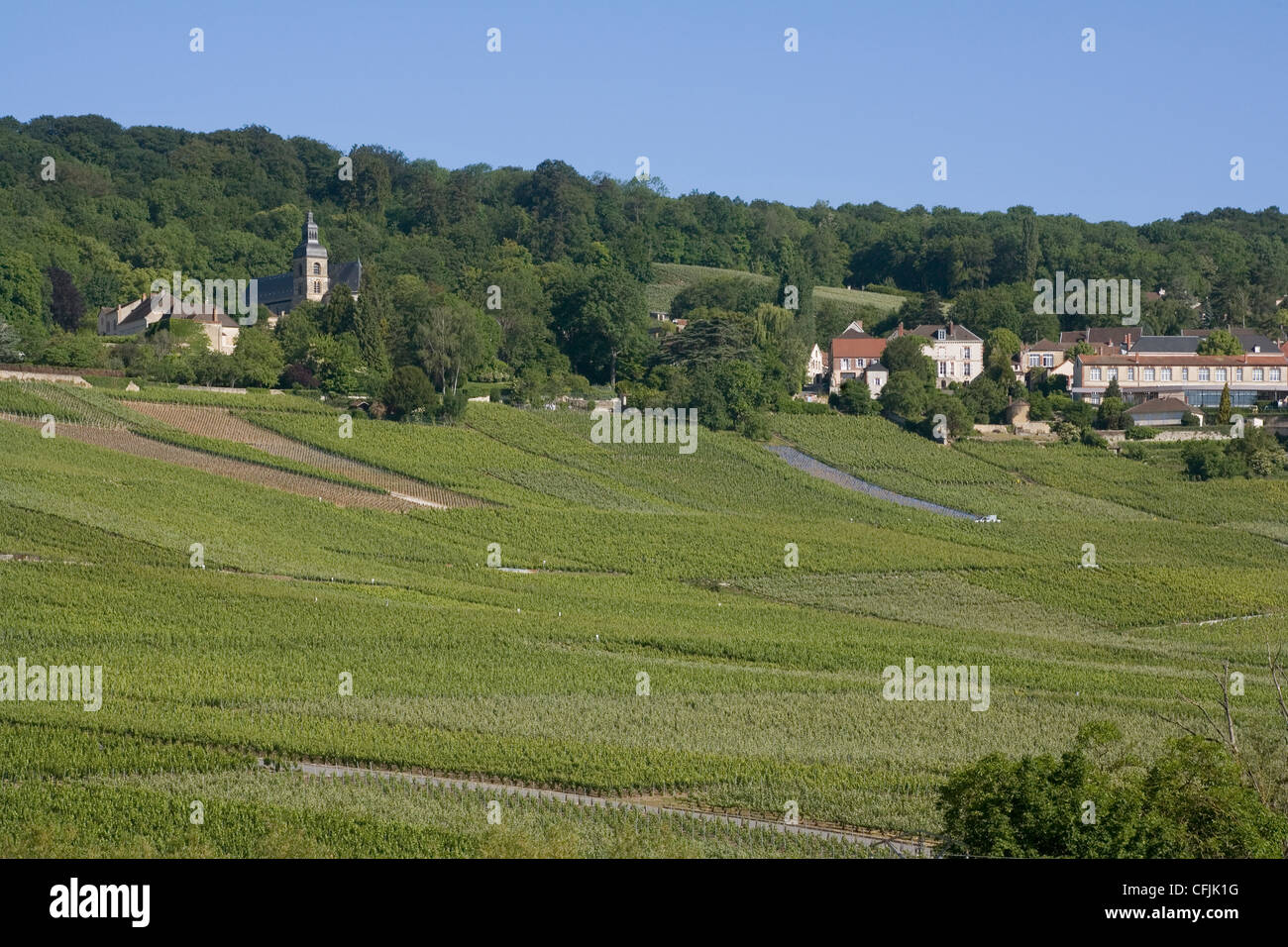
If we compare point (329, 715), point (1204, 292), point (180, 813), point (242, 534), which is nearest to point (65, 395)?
point (242, 534)

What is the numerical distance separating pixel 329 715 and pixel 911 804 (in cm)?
1220

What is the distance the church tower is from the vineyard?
123 ft

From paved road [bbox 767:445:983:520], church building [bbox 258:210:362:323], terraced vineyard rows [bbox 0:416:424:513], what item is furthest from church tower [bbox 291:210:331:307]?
paved road [bbox 767:445:983:520]

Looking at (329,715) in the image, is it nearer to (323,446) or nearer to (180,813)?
(180,813)

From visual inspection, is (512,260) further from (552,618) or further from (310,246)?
(552,618)

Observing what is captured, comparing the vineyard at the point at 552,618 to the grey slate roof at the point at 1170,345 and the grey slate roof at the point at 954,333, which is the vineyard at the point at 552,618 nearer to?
the grey slate roof at the point at 1170,345

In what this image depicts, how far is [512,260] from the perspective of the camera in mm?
124125

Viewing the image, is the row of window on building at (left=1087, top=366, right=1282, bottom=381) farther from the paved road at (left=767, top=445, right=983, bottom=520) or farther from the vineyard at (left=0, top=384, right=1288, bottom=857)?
the paved road at (left=767, top=445, right=983, bottom=520)

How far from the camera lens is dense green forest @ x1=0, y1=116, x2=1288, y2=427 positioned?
9056cm

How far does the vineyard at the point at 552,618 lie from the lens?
24906mm

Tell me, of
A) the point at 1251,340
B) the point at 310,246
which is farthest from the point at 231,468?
the point at 1251,340

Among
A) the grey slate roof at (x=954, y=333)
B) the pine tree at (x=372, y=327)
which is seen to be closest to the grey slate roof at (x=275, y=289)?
the pine tree at (x=372, y=327)

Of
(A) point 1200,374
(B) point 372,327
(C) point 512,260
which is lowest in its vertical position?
(A) point 1200,374

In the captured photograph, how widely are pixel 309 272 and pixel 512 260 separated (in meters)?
17.1
